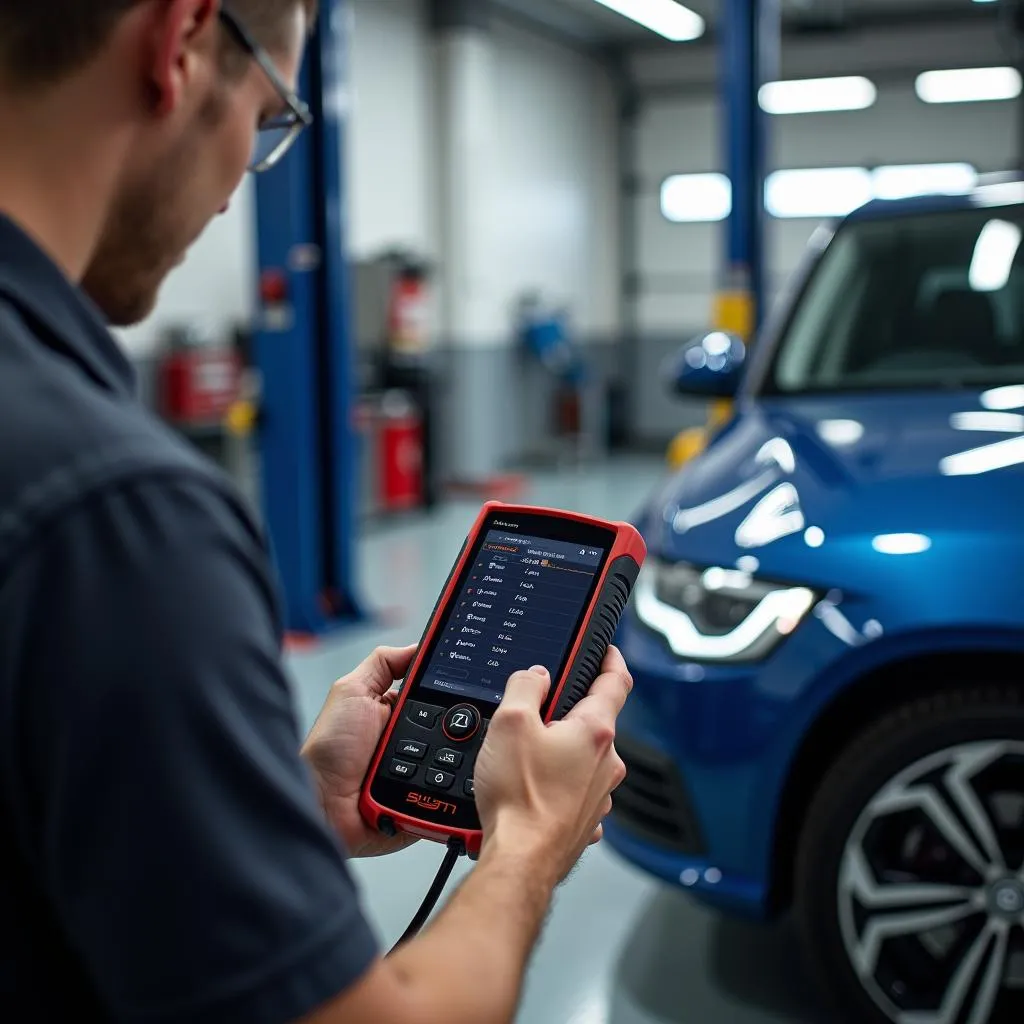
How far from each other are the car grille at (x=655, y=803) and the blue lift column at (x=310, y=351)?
3.08 m

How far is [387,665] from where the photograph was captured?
1.14 metres

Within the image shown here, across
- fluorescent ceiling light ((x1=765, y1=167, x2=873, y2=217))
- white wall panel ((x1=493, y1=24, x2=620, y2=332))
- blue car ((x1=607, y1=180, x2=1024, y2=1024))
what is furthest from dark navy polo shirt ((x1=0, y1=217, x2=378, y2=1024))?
fluorescent ceiling light ((x1=765, y1=167, x2=873, y2=217))

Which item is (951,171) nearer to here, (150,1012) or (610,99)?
(610,99)

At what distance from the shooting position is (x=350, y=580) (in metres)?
5.50

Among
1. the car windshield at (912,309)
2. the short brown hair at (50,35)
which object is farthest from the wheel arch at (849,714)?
the short brown hair at (50,35)

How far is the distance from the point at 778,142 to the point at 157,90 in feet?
39.8

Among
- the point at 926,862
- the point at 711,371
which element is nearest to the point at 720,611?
the point at 926,862

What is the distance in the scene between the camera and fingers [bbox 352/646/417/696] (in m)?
1.13

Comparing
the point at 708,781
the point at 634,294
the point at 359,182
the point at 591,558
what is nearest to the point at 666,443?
the point at 634,294

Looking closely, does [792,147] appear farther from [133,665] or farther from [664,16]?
[133,665]

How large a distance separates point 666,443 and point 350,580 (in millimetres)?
7577

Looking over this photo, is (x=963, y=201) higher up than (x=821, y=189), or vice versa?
(x=821, y=189)


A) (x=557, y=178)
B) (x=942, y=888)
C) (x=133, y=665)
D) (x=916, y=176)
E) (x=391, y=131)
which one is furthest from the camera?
(x=557, y=178)

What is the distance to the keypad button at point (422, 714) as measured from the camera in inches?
41.1
